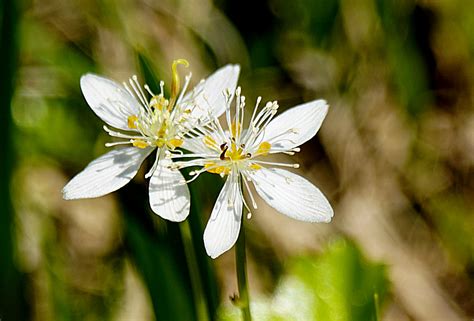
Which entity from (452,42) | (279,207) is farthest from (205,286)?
(452,42)

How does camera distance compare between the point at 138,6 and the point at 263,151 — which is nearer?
the point at 263,151

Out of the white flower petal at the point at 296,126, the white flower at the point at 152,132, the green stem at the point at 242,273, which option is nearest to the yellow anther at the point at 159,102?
the white flower at the point at 152,132

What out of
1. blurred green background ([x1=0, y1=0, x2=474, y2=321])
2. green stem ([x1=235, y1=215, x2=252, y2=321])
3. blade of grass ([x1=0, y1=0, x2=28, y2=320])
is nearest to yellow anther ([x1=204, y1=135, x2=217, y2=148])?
green stem ([x1=235, y1=215, x2=252, y2=321])

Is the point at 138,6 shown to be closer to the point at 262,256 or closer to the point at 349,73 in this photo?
the point at 349,73

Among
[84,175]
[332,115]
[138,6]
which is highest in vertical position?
[138,6]

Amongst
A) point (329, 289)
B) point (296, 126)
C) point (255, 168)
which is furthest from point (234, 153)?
point (329, 289)

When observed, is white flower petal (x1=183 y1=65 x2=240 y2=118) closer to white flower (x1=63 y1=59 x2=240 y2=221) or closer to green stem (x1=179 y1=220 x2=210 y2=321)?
white flower (x1=63 y1=59 x2=240 y2=221)

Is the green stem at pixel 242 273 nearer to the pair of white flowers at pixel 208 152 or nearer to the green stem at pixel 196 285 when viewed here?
the pair of white flowers at pixel 208 152
